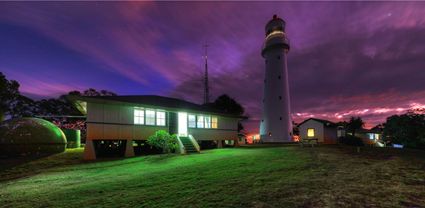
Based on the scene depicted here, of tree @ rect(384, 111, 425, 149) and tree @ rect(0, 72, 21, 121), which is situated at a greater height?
tree @ rect(0, 72, 21, 121)

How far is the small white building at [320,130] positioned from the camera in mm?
35875

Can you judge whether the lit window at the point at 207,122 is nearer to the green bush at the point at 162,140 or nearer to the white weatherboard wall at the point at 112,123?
the white weatherboard wall at the point at 112,123

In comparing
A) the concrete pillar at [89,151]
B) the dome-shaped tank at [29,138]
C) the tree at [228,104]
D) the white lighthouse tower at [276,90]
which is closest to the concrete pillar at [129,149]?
the concrete pillar at [89,151]

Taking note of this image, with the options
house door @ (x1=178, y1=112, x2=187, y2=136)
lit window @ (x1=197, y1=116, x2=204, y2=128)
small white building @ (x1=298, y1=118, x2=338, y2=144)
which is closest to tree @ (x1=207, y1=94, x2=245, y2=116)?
small white building @ (x1=298, y1=118, x2=338, y2=144)

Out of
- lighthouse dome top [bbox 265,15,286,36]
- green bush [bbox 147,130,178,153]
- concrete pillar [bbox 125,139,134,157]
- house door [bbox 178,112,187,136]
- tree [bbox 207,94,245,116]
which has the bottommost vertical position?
concrete pillar [bbox 125,139,134,157]

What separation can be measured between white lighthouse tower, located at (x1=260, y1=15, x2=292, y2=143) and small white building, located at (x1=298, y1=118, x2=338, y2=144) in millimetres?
5831

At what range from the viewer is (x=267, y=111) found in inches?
1346

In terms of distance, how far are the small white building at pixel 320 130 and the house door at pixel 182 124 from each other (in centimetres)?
2237

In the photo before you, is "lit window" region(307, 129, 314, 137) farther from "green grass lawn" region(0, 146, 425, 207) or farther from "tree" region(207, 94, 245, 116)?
"green grass lawn" region(0, 146, 425, 207)

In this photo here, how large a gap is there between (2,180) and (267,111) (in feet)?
94.7

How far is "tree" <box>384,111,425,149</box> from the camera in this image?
2159 cm

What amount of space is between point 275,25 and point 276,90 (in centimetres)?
963

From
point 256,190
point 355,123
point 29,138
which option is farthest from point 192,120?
point 355,123

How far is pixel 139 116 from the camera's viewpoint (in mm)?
19250
